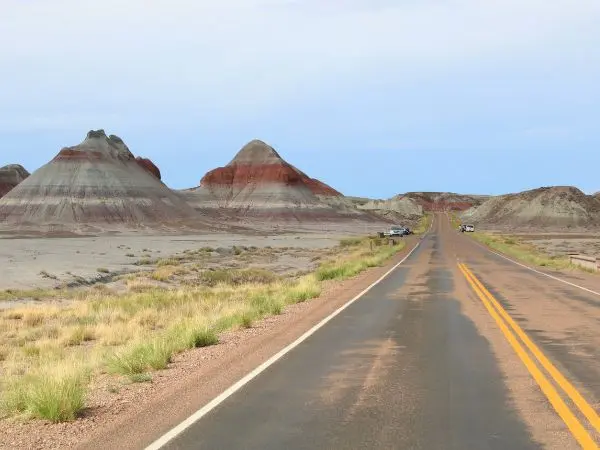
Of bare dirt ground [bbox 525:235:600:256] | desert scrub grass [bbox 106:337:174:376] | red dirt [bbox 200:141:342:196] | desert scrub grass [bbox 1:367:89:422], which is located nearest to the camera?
desert scrub grass [bbox 1:367:89:422]

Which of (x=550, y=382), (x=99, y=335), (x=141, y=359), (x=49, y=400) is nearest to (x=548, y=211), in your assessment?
(x=99, y=335)

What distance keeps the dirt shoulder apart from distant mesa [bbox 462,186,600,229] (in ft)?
485

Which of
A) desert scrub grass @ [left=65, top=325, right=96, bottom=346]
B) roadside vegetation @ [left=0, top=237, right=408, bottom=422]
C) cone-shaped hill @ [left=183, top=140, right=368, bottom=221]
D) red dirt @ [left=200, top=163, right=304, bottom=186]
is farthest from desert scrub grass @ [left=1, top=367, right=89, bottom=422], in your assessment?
red dirt @ [left=200, top=163, right=304, bottom=186]

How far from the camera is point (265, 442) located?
6.07m

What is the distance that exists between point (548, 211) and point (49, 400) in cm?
16122

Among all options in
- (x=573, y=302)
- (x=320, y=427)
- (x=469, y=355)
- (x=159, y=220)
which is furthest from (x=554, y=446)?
(x=159, y=220)

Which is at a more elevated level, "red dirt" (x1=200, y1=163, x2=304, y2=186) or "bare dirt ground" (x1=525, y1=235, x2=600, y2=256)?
"red dirt" (x1=200, y1=163, x2=304, y2=186)

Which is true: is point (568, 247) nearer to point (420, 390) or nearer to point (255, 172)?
point (420, 390)

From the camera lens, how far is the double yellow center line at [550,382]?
641 centimetres

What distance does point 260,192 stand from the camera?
179 meters

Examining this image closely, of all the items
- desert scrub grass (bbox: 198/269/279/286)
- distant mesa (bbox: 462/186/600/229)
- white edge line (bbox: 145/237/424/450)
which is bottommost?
desert scrub grass (bbox: 198/269/279/286)

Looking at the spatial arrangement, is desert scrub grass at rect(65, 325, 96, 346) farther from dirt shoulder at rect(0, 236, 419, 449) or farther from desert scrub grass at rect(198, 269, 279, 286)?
desert scrub grass at rect(198, 269, 279, 286)

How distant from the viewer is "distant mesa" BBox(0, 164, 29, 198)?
185m

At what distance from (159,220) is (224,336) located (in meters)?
122
